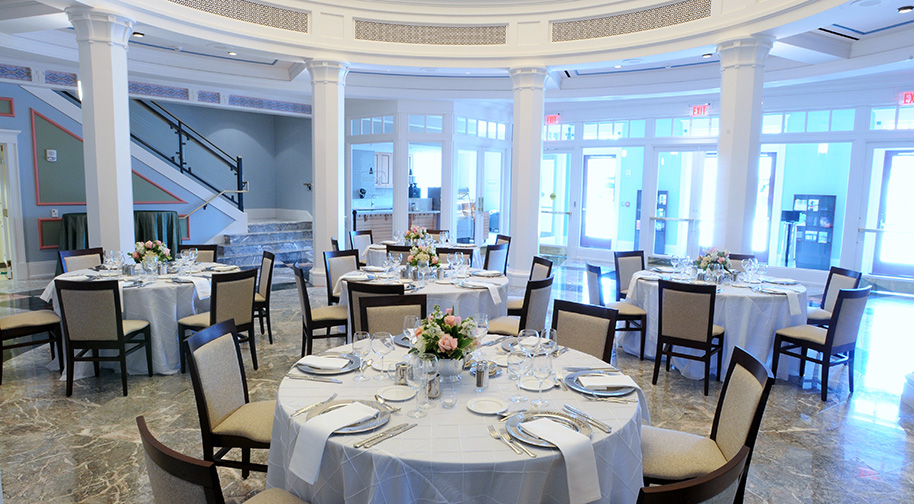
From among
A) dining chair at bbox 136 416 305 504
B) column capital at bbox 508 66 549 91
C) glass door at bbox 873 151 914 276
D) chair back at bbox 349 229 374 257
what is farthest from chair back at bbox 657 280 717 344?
glass door at bbox 873 151 914 276

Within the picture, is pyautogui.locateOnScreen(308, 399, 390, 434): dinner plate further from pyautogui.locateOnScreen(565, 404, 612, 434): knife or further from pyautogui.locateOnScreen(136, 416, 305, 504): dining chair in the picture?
pyautogui.locateOnScreen(565, 404, 612, 434): knife

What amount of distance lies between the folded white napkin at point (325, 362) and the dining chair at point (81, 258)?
425cm

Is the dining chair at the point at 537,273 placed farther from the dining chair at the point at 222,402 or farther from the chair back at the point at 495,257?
the dining chair at the point at 222,402

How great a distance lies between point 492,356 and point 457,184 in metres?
9.08

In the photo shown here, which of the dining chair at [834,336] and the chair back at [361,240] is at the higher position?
the chair back at [361,240]

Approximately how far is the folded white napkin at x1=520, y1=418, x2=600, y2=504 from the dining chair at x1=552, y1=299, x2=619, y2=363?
1.33 metres

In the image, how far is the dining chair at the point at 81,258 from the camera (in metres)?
5.82

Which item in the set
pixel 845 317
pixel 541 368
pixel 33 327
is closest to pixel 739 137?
pixel 845 317

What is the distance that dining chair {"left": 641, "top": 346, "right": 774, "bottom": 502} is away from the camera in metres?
2.43

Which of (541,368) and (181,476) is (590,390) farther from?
(181,476)

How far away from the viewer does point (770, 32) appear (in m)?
6.22

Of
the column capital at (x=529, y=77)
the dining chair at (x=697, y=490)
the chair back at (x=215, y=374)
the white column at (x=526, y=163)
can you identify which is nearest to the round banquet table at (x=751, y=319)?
the dining chair at (x=697, y=490)

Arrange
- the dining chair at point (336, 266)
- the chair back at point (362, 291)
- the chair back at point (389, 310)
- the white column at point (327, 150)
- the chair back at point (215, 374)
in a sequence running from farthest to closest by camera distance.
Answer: the white column at point (327, 150) → the dining chair at point (336, 266) → the chair back at point (362, 291) → the chair back at point (389, 310) → the chair back at point (215, 374)

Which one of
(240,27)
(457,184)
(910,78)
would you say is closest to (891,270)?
(910,78)
